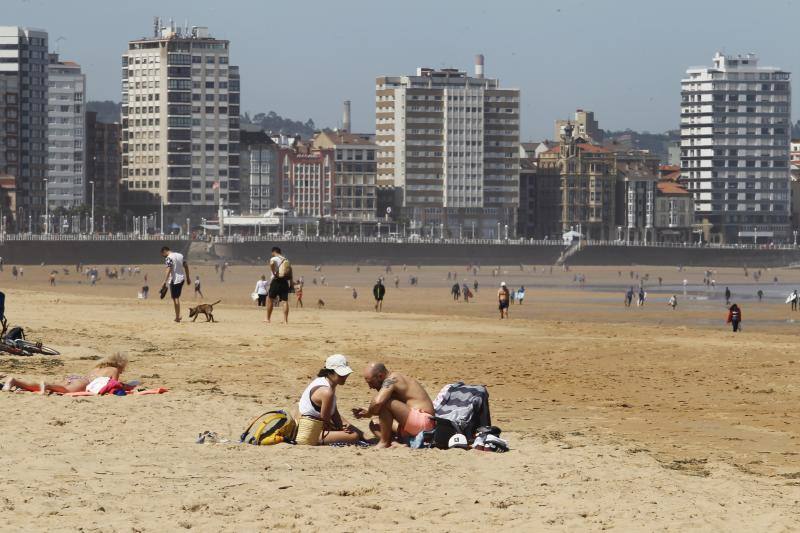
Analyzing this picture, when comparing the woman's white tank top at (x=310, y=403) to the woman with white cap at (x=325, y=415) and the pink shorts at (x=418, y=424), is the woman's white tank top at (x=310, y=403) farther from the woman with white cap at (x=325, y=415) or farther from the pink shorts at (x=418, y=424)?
the pink shorts at (x=418, y=424)

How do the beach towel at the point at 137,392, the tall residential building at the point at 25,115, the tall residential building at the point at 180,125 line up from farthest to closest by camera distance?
the tall residential building at the point at 180,125
the tall residential building at the point at 25,115
the beach towel at the point at 137,392

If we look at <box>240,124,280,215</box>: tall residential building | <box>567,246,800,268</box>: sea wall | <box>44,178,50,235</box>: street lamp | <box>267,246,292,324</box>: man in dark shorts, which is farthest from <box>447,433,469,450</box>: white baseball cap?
<box>240,124,280,215</box>: tall residential building

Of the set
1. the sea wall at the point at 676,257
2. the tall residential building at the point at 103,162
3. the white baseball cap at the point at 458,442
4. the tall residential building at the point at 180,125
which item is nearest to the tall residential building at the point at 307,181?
the tall residential building at the point at 180,125

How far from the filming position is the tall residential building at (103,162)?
587 ft

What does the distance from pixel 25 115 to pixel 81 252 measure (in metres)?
41.1

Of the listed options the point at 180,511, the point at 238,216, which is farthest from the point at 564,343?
the point at 238,216

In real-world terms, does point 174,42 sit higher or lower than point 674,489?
higher

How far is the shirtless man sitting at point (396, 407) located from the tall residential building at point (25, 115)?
154m

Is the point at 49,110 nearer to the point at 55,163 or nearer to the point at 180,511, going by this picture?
the point at 55,163

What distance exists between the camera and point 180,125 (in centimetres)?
17625

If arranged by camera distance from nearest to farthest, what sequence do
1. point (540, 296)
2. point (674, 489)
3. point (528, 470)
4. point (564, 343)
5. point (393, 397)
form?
point (674, 489), point (528, 470), point (393, 397), point (564, 343), point (540, 296)

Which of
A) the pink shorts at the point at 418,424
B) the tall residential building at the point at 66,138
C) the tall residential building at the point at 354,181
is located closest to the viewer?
the pink shorts at the point at 418,424

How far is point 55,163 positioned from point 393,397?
167 meters

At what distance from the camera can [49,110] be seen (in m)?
175
